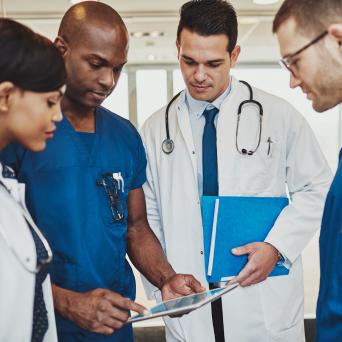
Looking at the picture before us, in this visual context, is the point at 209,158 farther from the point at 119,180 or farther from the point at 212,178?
the point at 119,180

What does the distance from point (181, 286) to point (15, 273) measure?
1.82ft

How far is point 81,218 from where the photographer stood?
1.18m

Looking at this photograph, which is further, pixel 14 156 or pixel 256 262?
pixel 256 262

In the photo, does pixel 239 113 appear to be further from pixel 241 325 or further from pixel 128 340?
pixel 128 340

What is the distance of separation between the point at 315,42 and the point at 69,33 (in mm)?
646

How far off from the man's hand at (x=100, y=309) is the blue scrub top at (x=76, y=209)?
0.11 meters

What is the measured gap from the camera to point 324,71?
3.35 ft

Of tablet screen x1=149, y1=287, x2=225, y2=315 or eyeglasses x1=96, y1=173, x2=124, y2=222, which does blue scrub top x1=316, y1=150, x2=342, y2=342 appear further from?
eyeglasses x1=96, y1=173, x2=124, y2=222

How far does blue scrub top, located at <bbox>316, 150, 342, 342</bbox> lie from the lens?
96cm

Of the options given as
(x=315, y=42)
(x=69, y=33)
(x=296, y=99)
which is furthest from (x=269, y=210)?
(x=296, y=99)

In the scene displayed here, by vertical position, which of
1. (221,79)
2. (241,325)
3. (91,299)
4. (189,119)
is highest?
(221,79)

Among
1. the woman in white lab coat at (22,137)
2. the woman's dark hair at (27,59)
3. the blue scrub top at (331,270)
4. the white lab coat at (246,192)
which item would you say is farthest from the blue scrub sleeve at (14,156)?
the blue scrub top at (331,270)

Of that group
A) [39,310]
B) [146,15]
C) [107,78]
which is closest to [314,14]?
[107,78]

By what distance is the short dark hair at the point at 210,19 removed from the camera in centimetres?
160
